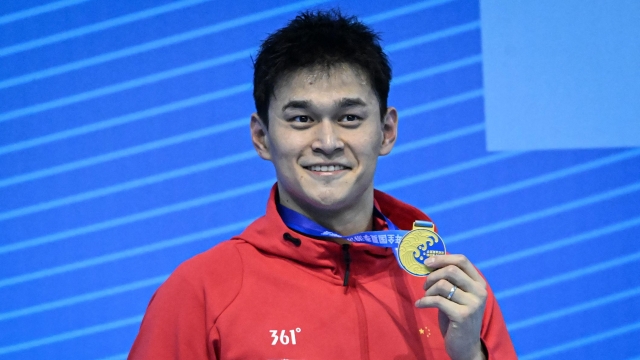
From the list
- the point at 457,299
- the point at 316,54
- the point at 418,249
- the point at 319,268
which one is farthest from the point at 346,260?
the point at 316,54

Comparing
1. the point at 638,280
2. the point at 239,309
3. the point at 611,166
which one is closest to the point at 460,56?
the point at 611,166

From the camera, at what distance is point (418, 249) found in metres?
1.68

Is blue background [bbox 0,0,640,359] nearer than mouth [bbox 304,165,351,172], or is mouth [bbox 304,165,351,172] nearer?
mouth [bbox 304,165,351,172]

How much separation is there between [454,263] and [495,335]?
0.26m

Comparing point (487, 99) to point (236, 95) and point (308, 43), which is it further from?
point (308, 43)

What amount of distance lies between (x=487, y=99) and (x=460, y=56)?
16 centimetres

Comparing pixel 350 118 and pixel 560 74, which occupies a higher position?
pixel 560 74

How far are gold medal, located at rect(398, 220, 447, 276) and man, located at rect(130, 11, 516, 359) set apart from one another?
4 cm

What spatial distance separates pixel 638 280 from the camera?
257 cm

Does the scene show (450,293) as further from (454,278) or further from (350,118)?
(350,118)

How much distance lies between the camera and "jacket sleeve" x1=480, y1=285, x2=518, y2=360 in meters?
1.73

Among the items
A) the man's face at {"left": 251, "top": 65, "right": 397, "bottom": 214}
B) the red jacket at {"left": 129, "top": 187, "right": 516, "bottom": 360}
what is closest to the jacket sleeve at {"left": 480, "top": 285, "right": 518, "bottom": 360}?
the red jacket at {"left": 129, "top": 187, "right": 516, "bottom": 360}

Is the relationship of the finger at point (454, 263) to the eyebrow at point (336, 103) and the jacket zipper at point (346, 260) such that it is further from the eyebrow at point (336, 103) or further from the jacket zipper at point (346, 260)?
the eyebrow at point (336, 103)

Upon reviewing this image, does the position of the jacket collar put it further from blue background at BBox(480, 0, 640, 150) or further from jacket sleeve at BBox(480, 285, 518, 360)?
blue background at BBox(480, 0, 640, 150)
